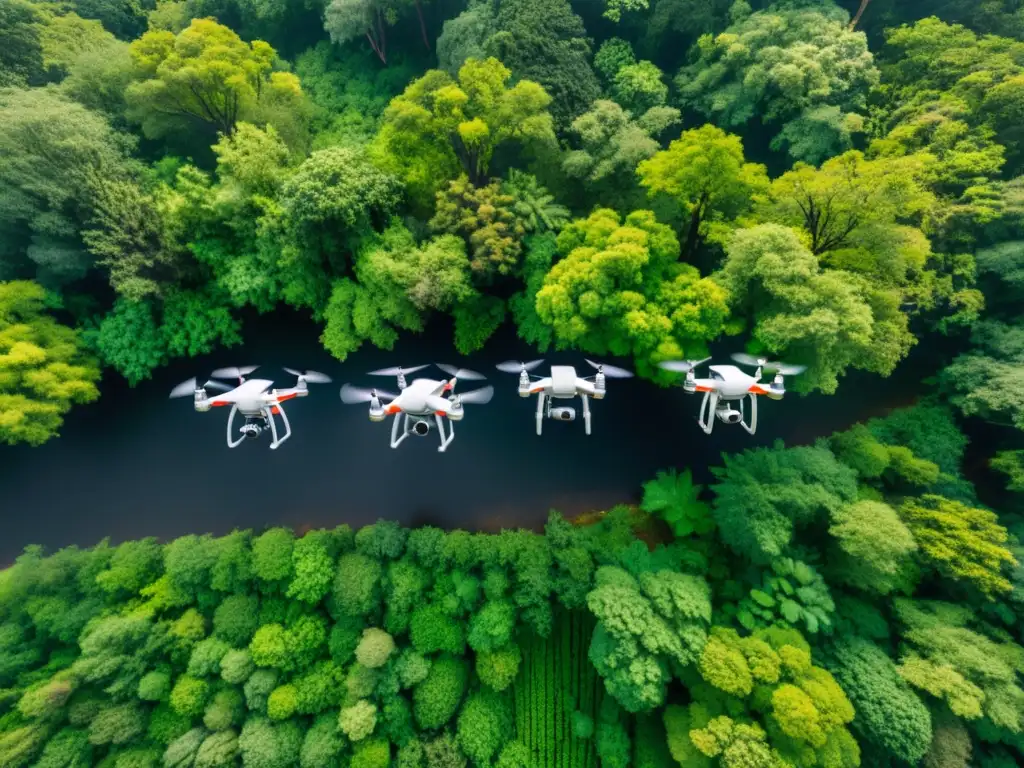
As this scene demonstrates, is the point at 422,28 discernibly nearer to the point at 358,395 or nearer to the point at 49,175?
the point at 49,175

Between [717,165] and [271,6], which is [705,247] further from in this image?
[271,6]

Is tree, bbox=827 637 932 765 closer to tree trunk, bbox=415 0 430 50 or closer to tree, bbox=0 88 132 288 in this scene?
tree, bbox=0 88 132 288

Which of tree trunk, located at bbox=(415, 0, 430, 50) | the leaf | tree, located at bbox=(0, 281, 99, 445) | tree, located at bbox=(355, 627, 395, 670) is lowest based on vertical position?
tree, located at bbox=(355, 627, 395, 670)

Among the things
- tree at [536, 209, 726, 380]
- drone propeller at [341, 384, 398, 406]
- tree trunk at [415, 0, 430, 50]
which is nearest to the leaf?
tree at [536, 209, 726, 380]

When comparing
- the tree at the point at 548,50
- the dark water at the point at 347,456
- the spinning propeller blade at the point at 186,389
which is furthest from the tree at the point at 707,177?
the spinning propeller blade at the point at 186,389

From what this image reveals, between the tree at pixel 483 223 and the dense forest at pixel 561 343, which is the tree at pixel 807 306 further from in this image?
the tree at pixel 483 223

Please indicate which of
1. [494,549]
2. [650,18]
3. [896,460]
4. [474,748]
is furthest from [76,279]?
[896,460]
